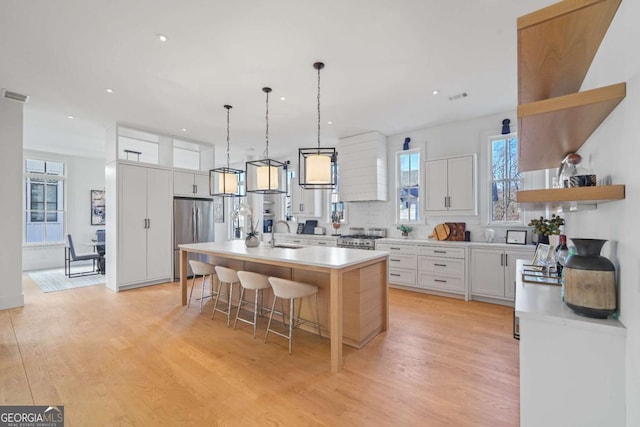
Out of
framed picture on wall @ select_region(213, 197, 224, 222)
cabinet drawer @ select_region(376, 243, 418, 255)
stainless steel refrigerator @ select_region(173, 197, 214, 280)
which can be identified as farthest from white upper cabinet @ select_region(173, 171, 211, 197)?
cabinet drawer @ select_region(376, 243, 418, 255)

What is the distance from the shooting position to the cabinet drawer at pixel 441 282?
14.1 feet

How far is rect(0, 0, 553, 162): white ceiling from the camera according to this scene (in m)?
2.21

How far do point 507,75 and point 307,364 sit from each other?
12.2ft

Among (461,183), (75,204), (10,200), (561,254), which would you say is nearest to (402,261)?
(461,183)

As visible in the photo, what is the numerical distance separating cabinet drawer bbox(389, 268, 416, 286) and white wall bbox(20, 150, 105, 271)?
7.81 meters

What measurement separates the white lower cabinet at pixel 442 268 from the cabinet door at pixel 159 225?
186 inches

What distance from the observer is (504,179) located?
4430 mm

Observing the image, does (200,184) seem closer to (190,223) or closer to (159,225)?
(190,223)

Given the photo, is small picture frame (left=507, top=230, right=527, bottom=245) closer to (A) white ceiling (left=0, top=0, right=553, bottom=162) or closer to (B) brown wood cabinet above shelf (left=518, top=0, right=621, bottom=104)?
(A) white ceiling (left=0, top=0, right=553, bottom=162)

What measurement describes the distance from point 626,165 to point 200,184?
6266 mm

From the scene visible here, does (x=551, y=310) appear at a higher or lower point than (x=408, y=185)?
lower

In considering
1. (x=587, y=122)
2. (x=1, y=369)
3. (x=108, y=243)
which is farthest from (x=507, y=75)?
(x=108, y=243)

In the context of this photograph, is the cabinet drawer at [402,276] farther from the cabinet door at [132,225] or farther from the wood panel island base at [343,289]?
the cabinet door at [132,225]

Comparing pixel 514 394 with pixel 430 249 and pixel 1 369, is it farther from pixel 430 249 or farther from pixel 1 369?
pixel 1 369
